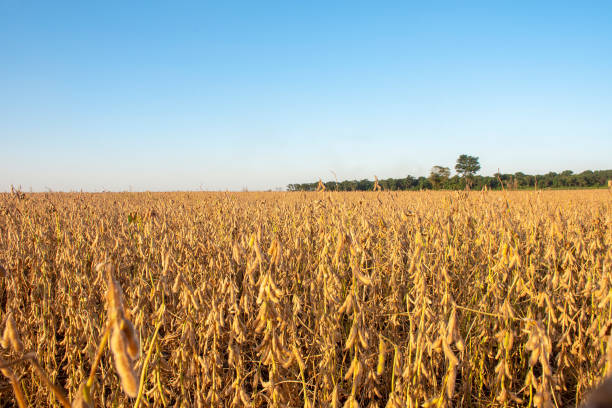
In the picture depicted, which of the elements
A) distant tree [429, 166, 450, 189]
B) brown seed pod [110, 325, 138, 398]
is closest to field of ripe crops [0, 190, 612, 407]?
brown seed pod [110, 325, 138, 398]

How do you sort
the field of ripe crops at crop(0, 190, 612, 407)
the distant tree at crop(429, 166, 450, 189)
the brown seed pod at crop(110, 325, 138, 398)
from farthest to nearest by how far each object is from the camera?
the distant tree at crop(429, 166, 450, 189), the field of ripe crops at crop(0, 190, 612, 407), the brown seed pod at crop(110, 325, 138, 398)

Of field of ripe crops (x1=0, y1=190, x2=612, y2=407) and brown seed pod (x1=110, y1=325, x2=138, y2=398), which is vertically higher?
brown seed pod (x1=110, y1=325, x2=138, y2=398)

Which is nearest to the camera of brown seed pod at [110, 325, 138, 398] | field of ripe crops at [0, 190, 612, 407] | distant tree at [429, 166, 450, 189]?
brown seed pod at [110, 325, 138, 398]

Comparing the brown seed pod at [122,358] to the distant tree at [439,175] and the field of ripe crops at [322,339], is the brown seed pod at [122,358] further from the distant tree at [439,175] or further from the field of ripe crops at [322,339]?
the distant tree at [439,175]

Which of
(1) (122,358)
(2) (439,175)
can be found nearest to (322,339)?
(1) (122,358)

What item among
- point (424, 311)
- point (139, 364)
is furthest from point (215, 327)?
point (424, 311)

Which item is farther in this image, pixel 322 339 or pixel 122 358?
pixel 322 339

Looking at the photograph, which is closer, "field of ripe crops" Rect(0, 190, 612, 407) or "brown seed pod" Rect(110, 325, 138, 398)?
"brown seed pod" Rect(110, 325, 138, 398)

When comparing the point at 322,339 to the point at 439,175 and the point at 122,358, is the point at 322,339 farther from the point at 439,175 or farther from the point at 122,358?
the point at 439,175

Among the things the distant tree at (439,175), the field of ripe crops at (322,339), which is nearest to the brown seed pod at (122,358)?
the field of ripe crops at (322,339)

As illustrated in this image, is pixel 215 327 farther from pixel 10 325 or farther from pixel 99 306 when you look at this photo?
pixel 99 306

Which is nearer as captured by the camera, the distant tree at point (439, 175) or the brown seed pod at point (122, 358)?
the brown seed pod at point (122, 358)

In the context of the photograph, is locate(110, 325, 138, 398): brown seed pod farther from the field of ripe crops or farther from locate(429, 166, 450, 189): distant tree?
locate(429, 166, 450, 189): distant tree

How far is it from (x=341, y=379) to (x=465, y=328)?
35.4 inches
